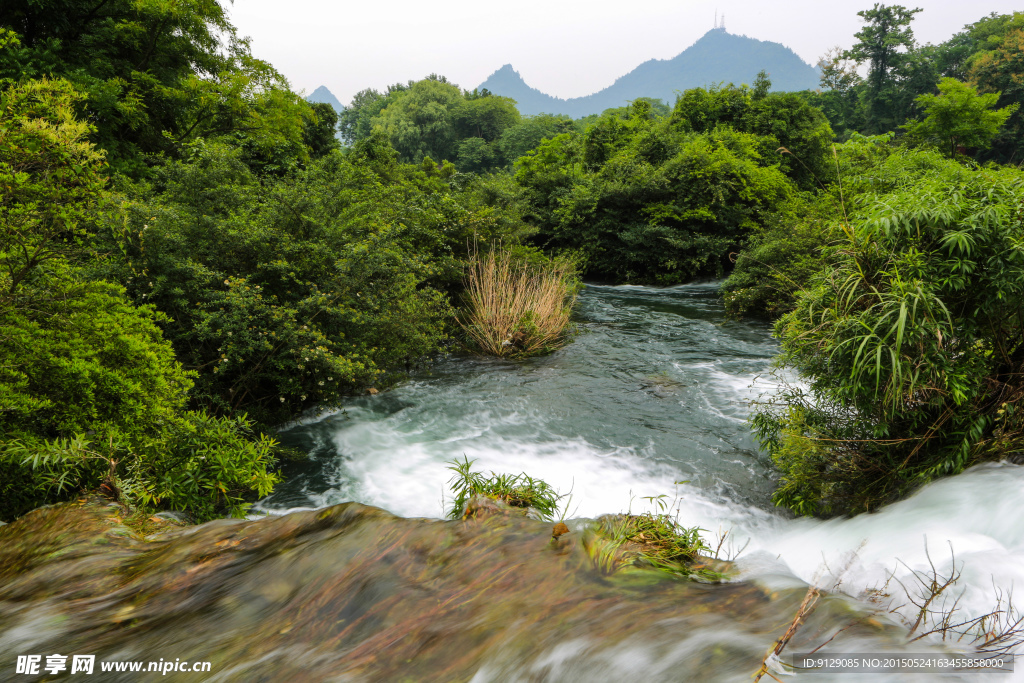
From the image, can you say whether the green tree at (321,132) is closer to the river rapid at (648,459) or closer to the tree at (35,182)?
the river rapid at (648,459)

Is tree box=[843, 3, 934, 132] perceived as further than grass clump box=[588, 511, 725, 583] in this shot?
Yes

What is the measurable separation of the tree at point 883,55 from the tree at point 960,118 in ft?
61.2

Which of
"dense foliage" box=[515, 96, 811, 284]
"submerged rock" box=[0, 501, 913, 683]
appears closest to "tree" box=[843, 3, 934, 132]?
"dense foliage" box=[515, 96, 811, 284]

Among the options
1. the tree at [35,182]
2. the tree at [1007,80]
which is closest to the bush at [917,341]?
the tree at [35,182]

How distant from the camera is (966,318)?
4.19m

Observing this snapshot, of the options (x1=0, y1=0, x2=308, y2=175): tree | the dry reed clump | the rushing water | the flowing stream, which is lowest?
the rushing water

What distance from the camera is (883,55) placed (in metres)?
46.1

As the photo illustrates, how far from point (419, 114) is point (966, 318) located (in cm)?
6434

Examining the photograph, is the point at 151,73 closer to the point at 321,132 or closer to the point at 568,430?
the point at 321,132

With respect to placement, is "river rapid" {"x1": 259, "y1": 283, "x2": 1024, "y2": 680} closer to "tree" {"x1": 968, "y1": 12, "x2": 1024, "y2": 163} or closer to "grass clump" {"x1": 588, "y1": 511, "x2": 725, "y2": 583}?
"grass clump" {"x1": 588, "y1": 511, "x2": 725, "y2": 583}

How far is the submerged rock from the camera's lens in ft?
7.47

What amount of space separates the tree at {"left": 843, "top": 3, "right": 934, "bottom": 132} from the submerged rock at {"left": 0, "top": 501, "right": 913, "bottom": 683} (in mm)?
54783

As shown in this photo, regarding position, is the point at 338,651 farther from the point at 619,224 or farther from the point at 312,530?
the point at 619,224

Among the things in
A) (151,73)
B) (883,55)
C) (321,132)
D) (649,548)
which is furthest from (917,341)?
(883,55)
